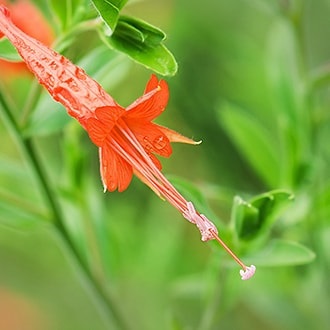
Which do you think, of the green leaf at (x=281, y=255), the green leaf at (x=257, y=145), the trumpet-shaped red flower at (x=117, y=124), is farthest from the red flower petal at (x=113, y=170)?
the green leaf at (x=257, y=145)

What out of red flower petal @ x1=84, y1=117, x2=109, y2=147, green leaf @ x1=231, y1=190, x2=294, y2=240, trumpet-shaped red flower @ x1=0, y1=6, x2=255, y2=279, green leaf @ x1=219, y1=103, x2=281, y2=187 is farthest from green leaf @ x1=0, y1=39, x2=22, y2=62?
green leaf @ x1=219, y1=103, x2=281, y2=187

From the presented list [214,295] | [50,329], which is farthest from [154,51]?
[50,329]

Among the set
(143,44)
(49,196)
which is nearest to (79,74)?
(143,44)

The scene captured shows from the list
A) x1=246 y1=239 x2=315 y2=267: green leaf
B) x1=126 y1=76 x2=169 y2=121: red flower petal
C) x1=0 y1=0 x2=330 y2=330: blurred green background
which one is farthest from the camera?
x1=0 y1=0 x2=330 y2=330: blurred green background

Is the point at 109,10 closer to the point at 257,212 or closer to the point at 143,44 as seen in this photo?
the point at 143,44

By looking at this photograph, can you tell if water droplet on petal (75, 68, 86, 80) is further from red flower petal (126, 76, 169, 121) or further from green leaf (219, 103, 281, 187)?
green leaf (219, 103, 281, 187)

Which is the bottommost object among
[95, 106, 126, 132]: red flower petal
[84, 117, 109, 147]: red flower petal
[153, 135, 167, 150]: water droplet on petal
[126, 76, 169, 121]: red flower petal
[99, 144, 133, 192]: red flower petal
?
[99, 144, 133, 192]: red flower petal

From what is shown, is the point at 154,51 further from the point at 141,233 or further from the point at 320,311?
the point at 141,233
